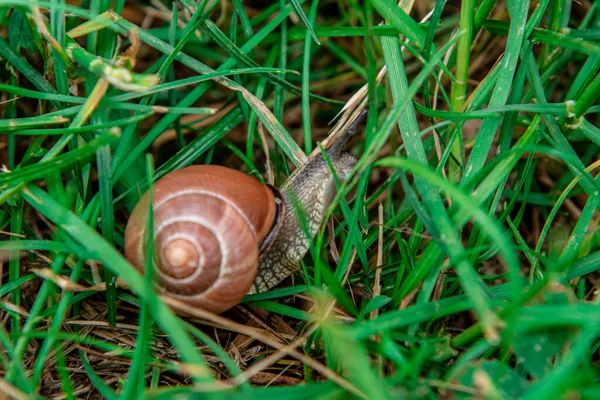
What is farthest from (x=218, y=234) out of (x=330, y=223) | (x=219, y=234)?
(x=330, y=223)

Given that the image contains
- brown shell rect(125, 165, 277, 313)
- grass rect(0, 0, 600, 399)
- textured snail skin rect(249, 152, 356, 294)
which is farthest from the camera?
textured snail skin rect(249, 152, 356, 294)

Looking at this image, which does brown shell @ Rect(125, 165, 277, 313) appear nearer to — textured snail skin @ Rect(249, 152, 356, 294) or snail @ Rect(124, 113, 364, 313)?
snail @ Rect(124, 113, 364, 313)

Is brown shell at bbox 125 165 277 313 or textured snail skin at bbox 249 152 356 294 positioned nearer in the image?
brown shell at bbox 125 165 277 313

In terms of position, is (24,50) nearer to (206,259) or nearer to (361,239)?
(206,259)

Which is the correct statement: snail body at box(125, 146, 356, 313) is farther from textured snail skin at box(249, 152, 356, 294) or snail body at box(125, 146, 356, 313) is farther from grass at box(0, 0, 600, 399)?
grass at box(0, 0, 600, 399)

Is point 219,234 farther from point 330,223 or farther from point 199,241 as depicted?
point 330,223

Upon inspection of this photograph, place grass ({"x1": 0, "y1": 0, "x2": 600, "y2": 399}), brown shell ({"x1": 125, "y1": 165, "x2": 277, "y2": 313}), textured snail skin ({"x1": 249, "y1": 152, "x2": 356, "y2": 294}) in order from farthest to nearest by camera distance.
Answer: textured snail skin ({"x1": 249, "y1": 152, "x2": 356, "y2": 294}), brown shell ({"x1": 125, "y1": 165, "x2": 277, "y2": 313}), grass ({"x1": 0, "y1": 0, "x2": 600, "y2": 399})

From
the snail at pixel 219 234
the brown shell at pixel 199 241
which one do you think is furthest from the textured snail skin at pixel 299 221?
the brown shell at pixel 199 241

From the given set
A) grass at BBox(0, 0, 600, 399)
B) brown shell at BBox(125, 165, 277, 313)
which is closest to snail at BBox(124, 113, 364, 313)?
brown shell at BBox(125, 165, 277, 313)
